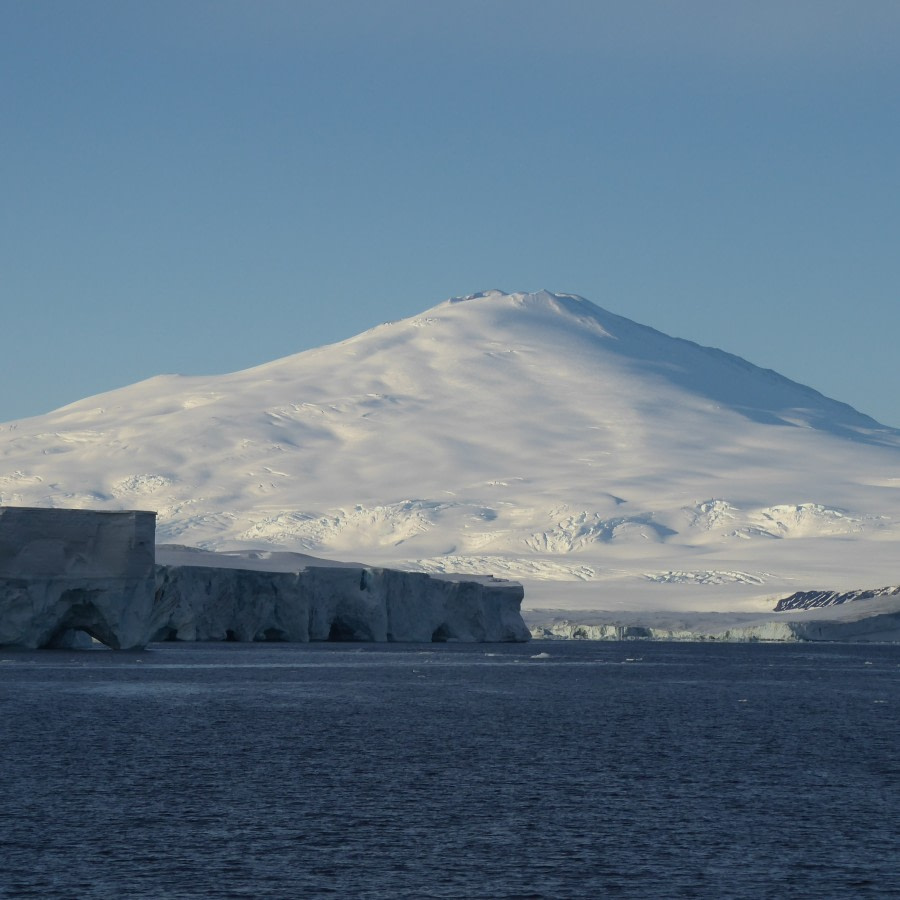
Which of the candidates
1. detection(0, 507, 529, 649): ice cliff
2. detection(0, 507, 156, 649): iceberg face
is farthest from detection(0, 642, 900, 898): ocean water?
detection(0, 507, 529, 649): ice cliff

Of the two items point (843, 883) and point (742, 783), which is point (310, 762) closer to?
point (742, 783)

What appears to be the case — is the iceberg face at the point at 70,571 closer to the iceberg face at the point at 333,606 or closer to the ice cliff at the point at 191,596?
the ice cliff at the point at 191,596

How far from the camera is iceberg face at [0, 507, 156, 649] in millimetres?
60719

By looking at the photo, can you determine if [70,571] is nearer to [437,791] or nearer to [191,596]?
[191,596]

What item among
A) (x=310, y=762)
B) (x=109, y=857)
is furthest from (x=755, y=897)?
(x=310, y=762)

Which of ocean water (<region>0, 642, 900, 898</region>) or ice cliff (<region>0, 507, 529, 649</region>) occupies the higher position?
ice cliff (<region>0, 507, 529, 649</region>)

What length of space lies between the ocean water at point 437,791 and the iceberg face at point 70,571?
147 inches

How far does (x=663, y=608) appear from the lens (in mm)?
191750

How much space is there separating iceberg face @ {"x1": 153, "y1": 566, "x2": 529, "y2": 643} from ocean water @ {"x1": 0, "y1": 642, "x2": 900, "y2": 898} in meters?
24.9

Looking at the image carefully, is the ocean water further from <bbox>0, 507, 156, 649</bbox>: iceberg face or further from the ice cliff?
the ice cliff

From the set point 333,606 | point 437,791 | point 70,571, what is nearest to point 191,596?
point 333,606

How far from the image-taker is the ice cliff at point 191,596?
61.3m

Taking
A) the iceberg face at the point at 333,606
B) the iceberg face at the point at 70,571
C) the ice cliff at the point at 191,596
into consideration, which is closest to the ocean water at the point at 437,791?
the iceberg face at the point at 70,571

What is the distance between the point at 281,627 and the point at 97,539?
27573mm
